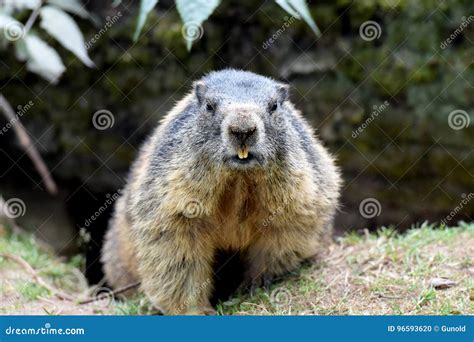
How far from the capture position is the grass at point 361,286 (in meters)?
4.63

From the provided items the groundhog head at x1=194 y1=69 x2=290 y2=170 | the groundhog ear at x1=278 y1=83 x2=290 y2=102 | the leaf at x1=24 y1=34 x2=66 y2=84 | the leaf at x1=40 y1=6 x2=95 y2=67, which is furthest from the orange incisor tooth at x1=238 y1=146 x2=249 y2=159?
the leaf at x1=24 y1=34 x2=66 y2=84

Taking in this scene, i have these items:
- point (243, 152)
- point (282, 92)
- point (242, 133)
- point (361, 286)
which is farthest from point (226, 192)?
point (361, 286)

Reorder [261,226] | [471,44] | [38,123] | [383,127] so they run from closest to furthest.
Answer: [261,226]
[471,44]
[383,127]
[38,123]

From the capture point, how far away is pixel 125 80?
8.18 metres

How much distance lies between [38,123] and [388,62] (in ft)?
15.6

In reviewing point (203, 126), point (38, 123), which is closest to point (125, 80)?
point (38, 123)

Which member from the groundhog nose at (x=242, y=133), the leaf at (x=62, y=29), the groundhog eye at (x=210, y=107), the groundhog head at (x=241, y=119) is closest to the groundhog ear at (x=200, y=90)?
the groundhog head at (x=241, y=119)

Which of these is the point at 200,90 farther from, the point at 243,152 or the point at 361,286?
the point at 361,286

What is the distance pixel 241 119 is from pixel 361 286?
73.8 inches

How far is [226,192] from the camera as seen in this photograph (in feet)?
15.1

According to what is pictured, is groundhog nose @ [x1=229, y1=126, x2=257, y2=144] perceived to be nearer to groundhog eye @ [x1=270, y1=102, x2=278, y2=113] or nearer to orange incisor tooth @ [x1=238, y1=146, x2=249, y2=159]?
orange incisor tooth @ [x1=238, y1=146, x2=249, y2=159]

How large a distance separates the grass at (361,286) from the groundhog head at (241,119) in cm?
126

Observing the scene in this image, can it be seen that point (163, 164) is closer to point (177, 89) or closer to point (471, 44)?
point (177, 89)

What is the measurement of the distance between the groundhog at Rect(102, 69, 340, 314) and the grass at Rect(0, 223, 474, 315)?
0.27 meters
